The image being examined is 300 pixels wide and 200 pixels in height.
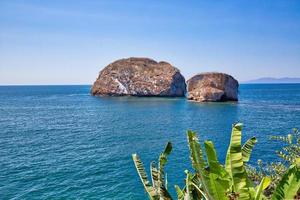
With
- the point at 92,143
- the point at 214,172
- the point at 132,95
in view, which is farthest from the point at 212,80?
the point at 214,172

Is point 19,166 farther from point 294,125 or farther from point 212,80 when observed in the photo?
point 212,80

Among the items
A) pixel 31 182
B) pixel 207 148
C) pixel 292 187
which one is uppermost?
pixel 207 148

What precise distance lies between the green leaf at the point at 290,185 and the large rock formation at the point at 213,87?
3633 inches

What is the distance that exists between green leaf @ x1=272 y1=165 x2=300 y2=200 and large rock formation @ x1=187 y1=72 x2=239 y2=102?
303ft

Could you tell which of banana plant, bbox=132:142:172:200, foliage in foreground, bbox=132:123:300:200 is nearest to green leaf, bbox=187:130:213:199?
foliage in foreground, bbox=132:123:300:200

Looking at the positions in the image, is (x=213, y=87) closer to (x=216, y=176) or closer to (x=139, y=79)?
(x=139, y=79)

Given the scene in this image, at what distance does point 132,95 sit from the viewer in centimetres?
12962

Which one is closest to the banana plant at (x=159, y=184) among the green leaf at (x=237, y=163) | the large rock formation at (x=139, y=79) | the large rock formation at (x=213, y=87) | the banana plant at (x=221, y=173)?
the banana plant at (x=221, y=173)

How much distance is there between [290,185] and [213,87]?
311 feet

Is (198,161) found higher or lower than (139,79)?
lower

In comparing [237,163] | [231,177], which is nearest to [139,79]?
[231,177]

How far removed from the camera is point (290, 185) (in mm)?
6945

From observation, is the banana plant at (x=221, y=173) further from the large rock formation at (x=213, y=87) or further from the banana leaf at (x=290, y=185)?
the large rock formation at (x=213, y=87)

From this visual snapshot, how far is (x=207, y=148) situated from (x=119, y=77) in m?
125
